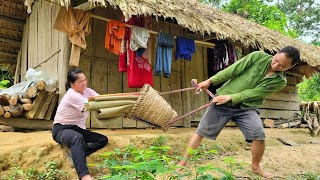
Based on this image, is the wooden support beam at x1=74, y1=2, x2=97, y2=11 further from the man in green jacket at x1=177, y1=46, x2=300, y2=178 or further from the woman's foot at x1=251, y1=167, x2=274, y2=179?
the woman's foot at x1=251, y1=167, x2=274, y2=179

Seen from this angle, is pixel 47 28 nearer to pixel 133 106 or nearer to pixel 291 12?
pixel 133 106

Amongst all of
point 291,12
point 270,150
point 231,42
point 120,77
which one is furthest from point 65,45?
point 291,12

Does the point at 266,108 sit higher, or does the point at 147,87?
the point at 147,87

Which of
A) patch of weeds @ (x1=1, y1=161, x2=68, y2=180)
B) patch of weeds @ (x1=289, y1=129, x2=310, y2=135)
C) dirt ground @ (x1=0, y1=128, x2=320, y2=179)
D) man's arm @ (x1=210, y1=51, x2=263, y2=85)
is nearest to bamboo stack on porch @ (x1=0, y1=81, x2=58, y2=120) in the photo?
dirt ground @ (x1=0, y1=128, x2=320, y2=179)

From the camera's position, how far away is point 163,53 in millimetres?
5809

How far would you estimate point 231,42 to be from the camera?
22.7ft

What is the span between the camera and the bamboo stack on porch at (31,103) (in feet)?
16.5

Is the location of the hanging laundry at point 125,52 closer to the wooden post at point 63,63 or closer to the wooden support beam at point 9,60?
the wooden post at point 63,63

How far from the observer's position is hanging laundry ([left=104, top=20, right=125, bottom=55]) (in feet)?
17.1

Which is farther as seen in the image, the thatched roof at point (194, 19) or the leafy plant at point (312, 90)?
the leafy plant at point (312, 90)

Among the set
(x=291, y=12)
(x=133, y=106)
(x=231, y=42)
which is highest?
(x=291, y=12)

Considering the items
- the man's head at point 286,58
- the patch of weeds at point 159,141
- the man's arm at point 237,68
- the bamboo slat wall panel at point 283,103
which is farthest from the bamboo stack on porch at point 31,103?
the bamboo slat wall panel at point 283,103

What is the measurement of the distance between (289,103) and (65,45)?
7045 mm

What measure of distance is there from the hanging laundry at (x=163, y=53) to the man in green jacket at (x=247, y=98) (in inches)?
92.0
